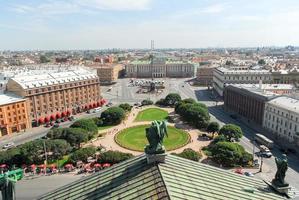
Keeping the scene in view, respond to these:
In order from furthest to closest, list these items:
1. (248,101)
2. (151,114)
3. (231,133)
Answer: (151,114), (248,101), (231,133)

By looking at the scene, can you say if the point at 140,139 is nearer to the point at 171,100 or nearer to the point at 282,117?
the point at 282,117

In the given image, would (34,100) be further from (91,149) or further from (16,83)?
(91,149)

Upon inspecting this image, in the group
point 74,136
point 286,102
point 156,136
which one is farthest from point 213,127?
point 156,136

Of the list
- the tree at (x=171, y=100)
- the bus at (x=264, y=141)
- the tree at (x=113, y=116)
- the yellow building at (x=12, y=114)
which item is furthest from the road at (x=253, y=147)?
the yellow building at (x=12, y=114)

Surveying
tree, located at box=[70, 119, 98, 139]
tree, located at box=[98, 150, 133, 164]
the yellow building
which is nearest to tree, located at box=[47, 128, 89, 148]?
tree, located at box=[70, 119, 98, 139]

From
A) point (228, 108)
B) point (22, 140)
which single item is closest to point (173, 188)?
point (22, 140)

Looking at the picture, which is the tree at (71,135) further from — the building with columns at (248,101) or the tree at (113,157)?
the building with columns at (248,101)

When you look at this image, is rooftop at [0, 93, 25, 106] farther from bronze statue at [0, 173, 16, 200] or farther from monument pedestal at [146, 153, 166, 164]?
monument pedestal at [146, 153, 166, 164]
